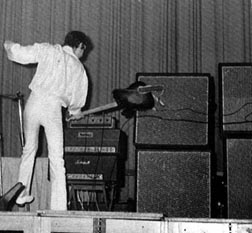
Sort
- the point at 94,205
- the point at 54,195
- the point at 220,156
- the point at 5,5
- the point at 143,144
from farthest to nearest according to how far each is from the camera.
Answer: the point at 5,5 → the point at 220,156 → the point at 94,205 → the point at 143,144 → the point at 54,195

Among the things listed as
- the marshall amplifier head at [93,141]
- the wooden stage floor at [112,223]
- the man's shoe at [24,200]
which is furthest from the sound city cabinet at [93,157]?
the wooden stage floor at [112,223]

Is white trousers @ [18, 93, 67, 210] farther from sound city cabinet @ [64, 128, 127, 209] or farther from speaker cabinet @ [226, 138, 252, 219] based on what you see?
speaker cabinet @ [226, 138, 252, 219]

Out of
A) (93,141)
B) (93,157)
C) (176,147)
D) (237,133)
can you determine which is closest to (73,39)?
(93,141)

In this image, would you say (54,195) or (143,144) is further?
(143,144)

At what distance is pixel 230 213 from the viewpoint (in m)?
4.31

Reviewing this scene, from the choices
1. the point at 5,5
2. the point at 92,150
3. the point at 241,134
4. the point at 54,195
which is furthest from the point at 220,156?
the point at 5,5

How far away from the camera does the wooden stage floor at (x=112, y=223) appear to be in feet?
11.2

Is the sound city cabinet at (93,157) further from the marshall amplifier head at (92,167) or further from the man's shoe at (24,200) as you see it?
the man's shoe at (24,200)

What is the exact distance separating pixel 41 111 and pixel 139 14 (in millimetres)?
1712

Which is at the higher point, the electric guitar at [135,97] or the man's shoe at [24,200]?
the electric guitar at [135,97]

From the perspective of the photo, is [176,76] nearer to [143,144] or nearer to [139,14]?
[143,144]

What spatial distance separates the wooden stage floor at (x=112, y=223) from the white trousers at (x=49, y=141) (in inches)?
29.4

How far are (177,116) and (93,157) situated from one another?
69cm

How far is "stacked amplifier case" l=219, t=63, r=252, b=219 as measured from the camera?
4.32 metres
